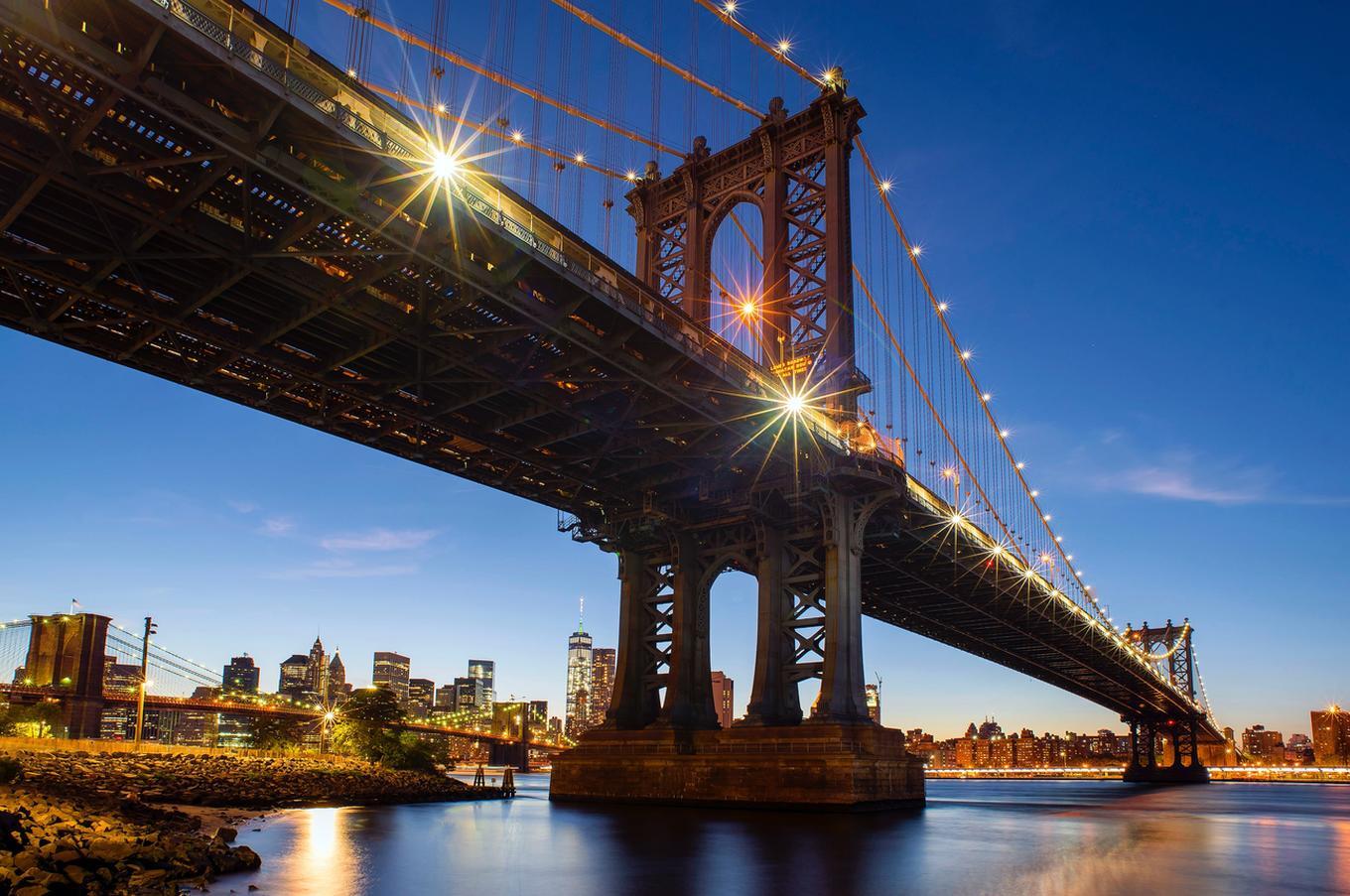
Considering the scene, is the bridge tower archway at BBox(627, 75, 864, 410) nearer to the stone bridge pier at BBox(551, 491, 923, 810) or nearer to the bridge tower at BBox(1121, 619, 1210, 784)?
the stone bridge pier at BBox(551, 491, 923, 810)

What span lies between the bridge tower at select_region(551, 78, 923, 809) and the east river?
92.2 inches

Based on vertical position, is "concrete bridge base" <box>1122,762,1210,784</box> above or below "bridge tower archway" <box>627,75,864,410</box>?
below

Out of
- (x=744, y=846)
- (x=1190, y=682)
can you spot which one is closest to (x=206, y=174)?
(x=744, y=846)

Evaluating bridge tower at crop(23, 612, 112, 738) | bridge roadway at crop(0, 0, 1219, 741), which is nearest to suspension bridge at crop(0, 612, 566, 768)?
bridge tower at crop(23, 612, 112, 738)

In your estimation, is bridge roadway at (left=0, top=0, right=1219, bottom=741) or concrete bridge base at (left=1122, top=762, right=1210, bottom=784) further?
concrete bridge base at (left=1122, top=762, right=1210, bottom=784)

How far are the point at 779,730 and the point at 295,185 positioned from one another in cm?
2875

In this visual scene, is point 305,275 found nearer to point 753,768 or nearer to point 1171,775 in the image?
point 753,768

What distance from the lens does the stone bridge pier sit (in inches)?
1574

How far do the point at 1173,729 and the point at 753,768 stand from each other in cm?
14191

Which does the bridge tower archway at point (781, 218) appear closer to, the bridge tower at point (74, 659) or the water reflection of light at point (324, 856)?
the water reflection of light at point (324, 856)

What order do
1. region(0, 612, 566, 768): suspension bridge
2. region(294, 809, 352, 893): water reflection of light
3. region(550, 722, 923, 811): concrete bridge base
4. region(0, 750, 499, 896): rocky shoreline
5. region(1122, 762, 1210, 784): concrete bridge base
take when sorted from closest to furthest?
region(0, 750, 499, 896): rocky shoreline, region(294, 809, 352, 893): water reflection of light, region(550, 722, 923, 811): concrete bridge base, region(0, 612, 566, 768): suspension bridge, region(1122, 762, 1210, 784): concrete bridge base

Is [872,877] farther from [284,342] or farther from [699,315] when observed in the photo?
[699,315]

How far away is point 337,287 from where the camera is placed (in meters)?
28.0

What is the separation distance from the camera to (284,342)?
106ft
